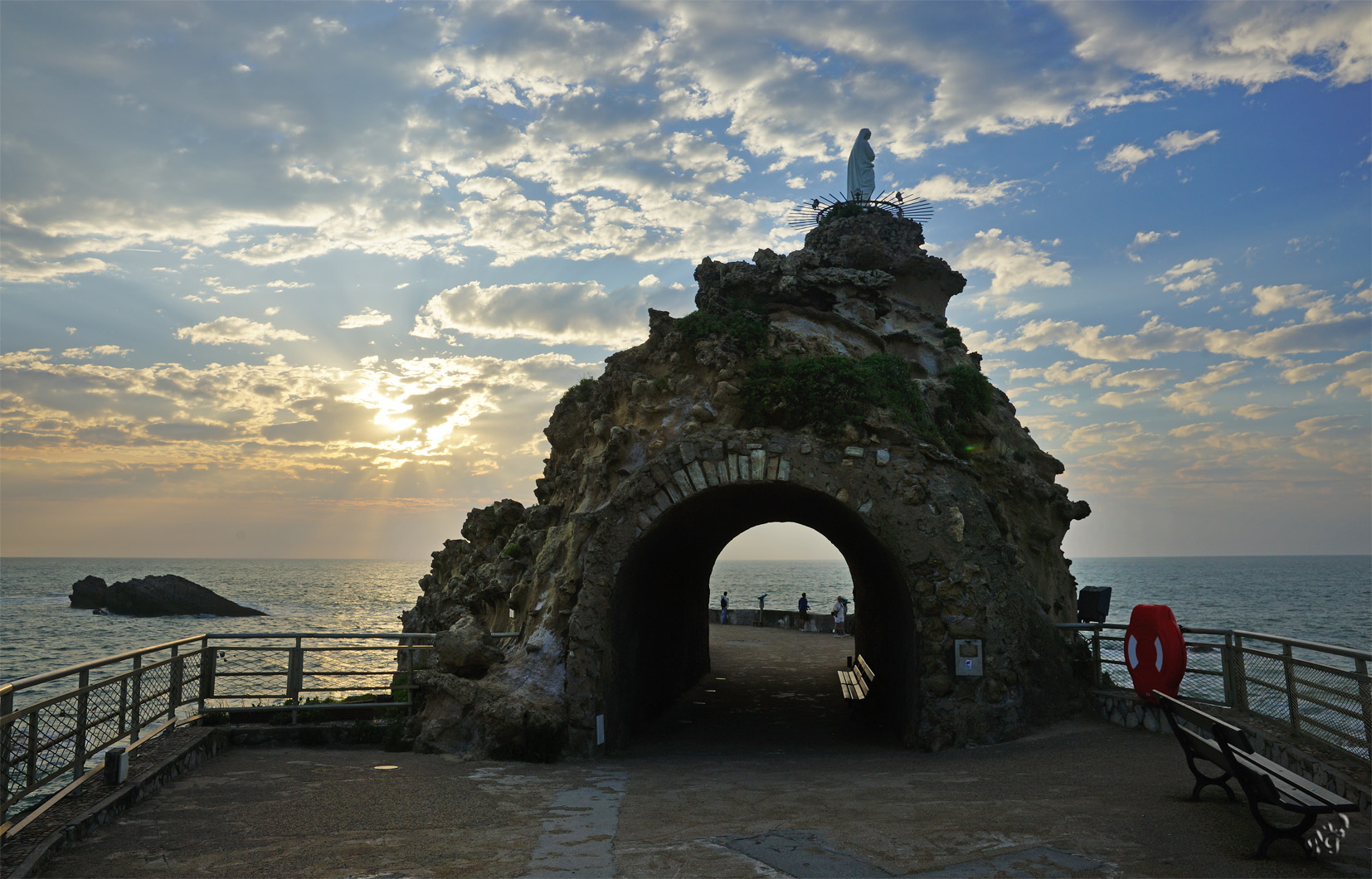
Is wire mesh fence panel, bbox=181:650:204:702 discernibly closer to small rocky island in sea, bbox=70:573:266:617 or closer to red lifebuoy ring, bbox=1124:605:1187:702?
red lifebuoy ring, bbox=1124:605:1187:702

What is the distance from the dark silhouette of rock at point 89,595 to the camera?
68.8 meters

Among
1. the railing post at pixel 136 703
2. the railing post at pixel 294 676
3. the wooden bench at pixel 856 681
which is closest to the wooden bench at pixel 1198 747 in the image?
the wooden bench at pixel 856 681

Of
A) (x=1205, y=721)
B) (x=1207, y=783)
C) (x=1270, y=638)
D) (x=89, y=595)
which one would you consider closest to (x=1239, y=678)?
(x=1270, y=638)

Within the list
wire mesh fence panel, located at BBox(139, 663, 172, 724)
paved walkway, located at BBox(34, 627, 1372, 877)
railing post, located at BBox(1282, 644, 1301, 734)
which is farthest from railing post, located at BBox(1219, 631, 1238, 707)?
wire mesh fence panel, located at BBox(139, 663, 172, 724)

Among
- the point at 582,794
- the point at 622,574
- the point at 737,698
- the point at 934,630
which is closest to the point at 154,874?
the point at 582,794

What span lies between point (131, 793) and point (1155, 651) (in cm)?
1104

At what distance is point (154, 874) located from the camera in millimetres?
6355

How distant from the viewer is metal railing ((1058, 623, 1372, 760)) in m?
6.97

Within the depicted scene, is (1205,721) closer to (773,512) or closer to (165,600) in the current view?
(773,512)

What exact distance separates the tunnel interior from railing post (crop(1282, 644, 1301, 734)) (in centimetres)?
462

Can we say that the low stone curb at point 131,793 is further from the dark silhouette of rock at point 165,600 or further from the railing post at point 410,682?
the dark silhouette of rock at point 165,600

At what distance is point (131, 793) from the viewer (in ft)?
26.5

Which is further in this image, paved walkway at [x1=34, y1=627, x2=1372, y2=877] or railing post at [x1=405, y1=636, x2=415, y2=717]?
railing post at [x1=405, y1=636, x2=415, y2=717]

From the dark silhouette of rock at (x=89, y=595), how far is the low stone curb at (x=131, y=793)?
7211 cm
